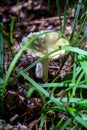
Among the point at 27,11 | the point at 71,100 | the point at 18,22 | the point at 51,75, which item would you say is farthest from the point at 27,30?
the point at 71,100

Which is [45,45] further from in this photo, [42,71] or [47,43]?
[42,71]

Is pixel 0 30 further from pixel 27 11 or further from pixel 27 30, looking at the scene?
pixel 27 11

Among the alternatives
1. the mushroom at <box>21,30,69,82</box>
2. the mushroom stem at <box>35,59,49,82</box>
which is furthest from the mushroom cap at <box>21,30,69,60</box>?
the mushroom stem at <box>35,59,49,82</box>

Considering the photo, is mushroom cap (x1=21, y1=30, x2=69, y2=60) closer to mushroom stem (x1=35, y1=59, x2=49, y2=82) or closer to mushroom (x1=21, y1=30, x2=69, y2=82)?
mushroom (x1=21, y1=30, x2=69, y2=82)

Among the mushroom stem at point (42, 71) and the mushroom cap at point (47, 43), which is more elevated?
the mushroom cap at point (47, 43)

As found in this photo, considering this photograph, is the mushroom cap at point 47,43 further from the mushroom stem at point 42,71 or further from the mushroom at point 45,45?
the mushroom stem at point 42,71

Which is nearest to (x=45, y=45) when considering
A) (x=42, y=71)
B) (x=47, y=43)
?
(x=47, y=43)

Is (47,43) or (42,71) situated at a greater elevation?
(47,43)

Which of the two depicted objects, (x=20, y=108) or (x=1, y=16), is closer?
(x=20, y=108)

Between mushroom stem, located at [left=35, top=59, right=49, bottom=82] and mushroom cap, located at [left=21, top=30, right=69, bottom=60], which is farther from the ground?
mushroom cap, located at [left=21, top=30, right=69, bottom=60]

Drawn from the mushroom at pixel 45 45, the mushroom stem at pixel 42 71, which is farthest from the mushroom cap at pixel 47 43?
the mushroom stem at pixel 42 71

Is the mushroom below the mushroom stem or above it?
above
